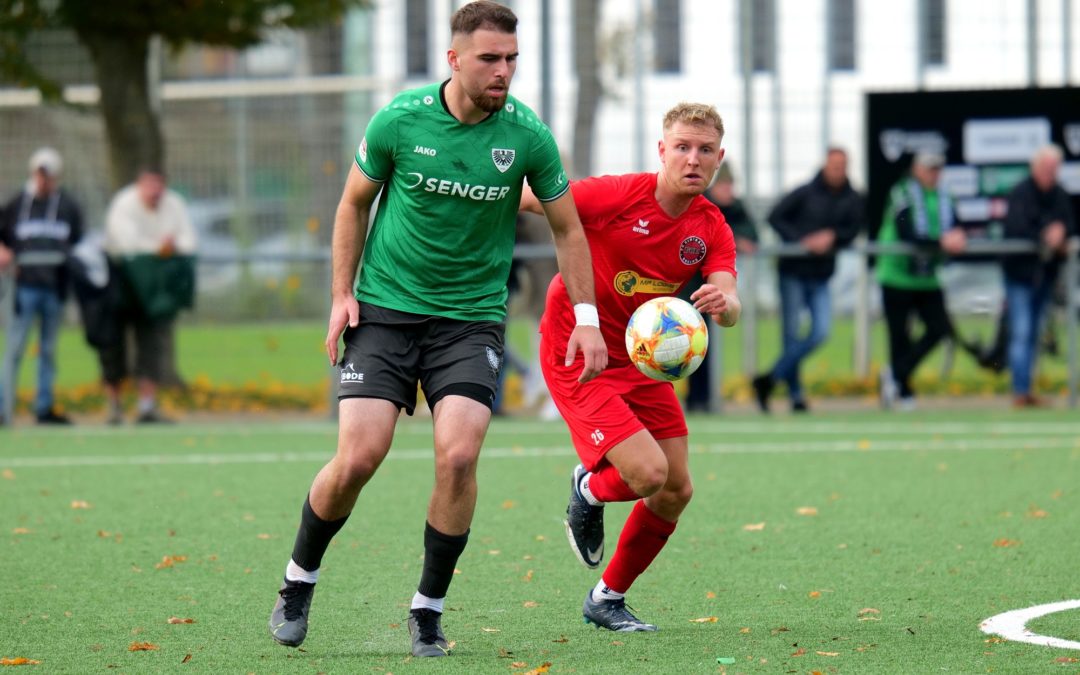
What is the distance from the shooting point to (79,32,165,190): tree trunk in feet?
56.4

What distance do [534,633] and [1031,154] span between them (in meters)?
12.0

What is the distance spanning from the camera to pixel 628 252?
6.41m

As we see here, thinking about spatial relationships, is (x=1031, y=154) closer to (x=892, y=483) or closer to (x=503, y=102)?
(x=892, y=483)

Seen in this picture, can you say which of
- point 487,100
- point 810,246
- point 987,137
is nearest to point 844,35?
point 987,137

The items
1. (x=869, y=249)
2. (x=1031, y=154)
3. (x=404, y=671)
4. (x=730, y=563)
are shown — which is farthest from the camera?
(x=1031, y=154)

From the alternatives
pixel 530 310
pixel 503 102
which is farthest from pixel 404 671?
pixel 530 310

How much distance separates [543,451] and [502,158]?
6.63 meters

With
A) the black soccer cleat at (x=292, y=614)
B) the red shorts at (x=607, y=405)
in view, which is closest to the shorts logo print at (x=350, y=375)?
the black soccer cleat at (x=292, y=614)

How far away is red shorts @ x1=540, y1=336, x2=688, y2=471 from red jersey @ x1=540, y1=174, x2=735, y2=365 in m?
0.12

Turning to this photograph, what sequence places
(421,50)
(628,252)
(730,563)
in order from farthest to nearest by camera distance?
(421,50)
(730,563)
(628,252)

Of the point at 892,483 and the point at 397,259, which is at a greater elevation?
the point at 397,259

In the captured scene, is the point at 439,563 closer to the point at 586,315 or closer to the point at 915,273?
the point at 586,315

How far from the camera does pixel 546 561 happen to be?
762 cm

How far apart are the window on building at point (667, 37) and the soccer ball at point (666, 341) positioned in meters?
17.5
